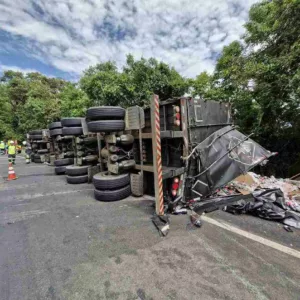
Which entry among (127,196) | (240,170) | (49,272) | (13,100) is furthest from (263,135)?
(13,100)

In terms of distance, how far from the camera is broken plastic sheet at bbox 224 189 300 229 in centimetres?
287

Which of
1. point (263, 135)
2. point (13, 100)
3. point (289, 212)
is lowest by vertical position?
point (289, 212)

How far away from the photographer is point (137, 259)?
2141 millimetres

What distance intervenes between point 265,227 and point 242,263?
3.48 ft

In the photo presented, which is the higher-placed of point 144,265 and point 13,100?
point 13,100

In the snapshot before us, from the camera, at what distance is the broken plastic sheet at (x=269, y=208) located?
2865 mm

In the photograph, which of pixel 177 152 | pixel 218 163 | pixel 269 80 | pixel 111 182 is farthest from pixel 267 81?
pixel 111 182

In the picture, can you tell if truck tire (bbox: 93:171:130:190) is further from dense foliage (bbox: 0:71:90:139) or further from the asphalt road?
dense foliage (bbox: 0:71:90:139)

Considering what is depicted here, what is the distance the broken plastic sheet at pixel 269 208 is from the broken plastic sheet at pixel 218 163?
0.53 m

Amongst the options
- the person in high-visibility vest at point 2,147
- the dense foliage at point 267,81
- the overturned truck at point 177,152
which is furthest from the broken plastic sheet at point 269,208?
the person in high-visibility vest at point 2,147

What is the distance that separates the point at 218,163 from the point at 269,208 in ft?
3.79

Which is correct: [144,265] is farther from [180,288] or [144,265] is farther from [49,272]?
[49,272]

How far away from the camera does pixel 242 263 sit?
6.59ft

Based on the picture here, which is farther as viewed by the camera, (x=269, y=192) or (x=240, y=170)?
(x=240, y=170)
